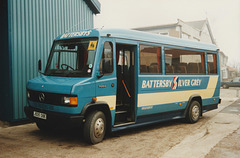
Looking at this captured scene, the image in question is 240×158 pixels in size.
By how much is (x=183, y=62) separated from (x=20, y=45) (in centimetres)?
549

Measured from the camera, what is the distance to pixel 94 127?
630 cm

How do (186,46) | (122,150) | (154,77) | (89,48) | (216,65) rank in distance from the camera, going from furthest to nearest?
(216,65) → (186,46) → (154,77) → (89,48) → (122,150)

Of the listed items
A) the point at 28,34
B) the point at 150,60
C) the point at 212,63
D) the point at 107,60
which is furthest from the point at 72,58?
the point at 212,63

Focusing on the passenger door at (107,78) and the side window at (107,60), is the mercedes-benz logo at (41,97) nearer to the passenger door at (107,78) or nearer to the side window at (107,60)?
the passenger door at (107,78)

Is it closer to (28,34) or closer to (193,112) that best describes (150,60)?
(193,112)

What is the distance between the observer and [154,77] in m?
8.00

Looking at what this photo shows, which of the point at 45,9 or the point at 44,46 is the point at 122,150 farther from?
the point at 45,9

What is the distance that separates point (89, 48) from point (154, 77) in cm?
241

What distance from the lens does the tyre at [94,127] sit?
6.18m

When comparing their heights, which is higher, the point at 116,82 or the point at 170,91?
the point at 116,82


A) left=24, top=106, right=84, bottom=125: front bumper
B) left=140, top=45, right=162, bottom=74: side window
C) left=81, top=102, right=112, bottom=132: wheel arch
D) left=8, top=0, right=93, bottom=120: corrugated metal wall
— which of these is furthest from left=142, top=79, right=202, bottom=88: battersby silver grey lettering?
left=8, top=0, right=93, bottom=120: corrugated metal wall

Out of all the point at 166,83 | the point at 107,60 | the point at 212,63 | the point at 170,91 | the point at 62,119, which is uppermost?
the point at 212,63

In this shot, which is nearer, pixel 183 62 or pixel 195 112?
pixel 183 62

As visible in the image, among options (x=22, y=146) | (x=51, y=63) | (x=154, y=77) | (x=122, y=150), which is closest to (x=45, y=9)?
(x=51, y=63)
